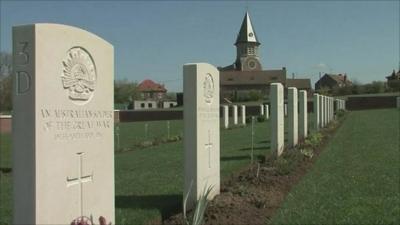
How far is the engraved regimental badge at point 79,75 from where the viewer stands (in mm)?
4496

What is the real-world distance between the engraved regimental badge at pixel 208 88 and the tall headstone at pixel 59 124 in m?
2.97

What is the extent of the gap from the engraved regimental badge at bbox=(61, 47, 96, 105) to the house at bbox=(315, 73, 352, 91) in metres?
84.5

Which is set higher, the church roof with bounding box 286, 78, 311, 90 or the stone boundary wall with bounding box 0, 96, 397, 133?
the church roof with bounding box 286, 78, 311, 90

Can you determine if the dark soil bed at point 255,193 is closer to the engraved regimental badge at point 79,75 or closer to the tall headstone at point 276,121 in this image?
the tall headstone at point 276,121

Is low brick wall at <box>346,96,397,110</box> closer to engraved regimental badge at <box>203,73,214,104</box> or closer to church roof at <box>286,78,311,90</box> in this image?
church roof at <box>286,78,311,90</box>

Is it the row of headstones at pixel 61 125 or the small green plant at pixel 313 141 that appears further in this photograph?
the small green plant at pixel 313 141

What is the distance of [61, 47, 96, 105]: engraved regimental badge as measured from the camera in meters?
4.50

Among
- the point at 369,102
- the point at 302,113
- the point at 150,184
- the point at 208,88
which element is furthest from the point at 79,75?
the point at 369,102

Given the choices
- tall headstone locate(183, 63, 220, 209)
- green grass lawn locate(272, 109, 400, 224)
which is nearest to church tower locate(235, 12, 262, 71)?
green grass lawn locate(272, 109, 400, 224)

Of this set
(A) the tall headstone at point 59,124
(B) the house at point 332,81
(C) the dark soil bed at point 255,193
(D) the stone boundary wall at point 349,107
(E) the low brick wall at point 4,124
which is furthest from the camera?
(B) the house at point 332,81

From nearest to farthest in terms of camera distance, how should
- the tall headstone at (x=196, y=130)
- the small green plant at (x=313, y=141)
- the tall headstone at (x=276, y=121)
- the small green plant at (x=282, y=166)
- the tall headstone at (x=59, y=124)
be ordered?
the tall headstone at (x=59, y=124), the tall headstone at (x=196, y=130), the small green plant at (x=282, y=166), the tall headstone at (x=276, y=121), the small green plant at (x=313, y=141)

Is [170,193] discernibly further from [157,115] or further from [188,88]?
[157,115]

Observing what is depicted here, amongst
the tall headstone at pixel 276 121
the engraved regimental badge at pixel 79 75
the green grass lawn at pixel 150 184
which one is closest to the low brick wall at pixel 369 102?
the green grass lawn at pixel 150 184

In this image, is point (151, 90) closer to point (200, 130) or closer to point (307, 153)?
point (307, 153)
